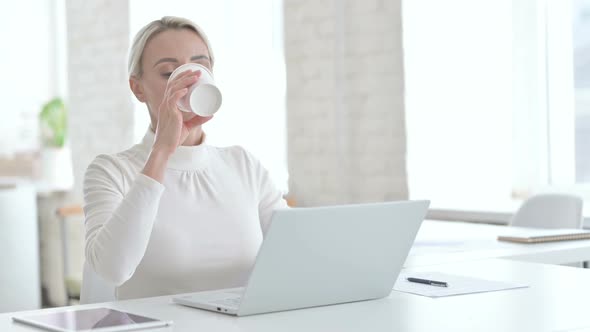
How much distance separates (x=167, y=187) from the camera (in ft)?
6.35

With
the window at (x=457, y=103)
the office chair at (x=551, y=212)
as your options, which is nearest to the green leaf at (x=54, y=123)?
the window at (x=457, y=103)

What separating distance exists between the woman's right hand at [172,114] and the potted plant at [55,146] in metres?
4.36

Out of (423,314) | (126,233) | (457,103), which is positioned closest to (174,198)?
(126,233)

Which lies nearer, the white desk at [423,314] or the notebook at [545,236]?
the white desk at [423,314]

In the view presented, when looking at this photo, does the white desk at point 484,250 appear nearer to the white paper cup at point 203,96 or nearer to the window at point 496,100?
the white paper cup at point 203,96

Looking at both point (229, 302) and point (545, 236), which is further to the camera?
point (545, 236)

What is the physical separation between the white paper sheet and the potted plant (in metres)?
4.49

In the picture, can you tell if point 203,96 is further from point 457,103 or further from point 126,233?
point 457,103

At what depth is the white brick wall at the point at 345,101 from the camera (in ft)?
12.7

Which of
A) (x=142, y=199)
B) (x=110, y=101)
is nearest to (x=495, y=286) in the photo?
(x=142, y=199)

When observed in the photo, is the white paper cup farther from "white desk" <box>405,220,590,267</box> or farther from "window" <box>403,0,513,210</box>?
"window" <box>403,0,513,210</box>

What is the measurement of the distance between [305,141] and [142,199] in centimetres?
265

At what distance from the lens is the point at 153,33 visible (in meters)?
1.98

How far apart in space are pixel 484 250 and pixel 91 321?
124cm
